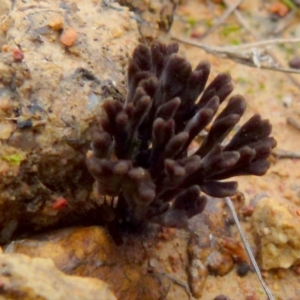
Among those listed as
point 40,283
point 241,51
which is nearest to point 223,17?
point 241,51

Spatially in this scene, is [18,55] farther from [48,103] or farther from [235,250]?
[235,250]

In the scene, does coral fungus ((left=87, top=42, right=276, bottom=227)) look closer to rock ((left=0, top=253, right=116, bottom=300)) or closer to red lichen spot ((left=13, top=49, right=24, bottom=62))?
rock ((left=0, top=253, right=116, bottom=300))

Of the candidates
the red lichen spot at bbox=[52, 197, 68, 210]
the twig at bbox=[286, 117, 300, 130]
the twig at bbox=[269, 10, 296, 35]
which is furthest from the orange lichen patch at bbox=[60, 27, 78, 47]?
the twig at bbox=[269, 10, 296, 35]

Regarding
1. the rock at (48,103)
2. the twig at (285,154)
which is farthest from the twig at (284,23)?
the rock at (48,103)

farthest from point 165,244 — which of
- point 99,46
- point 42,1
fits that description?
point 42,1

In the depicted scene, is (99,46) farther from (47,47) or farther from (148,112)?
(148,112)

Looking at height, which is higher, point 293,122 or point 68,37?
point 68,37
